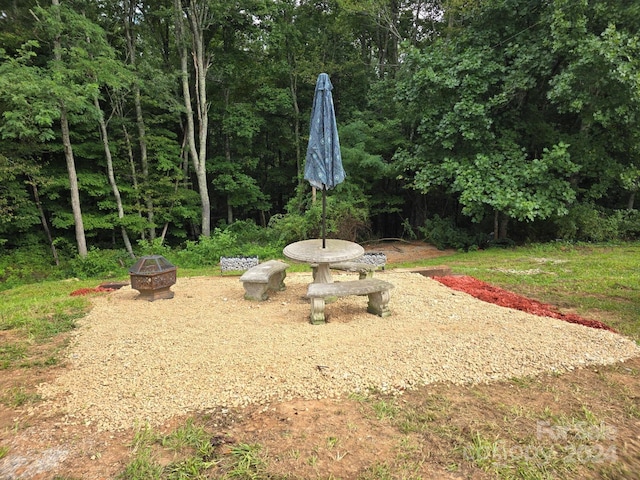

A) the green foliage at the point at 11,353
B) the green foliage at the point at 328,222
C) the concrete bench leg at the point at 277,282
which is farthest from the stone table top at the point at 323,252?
the green foliage at the point at 328,222

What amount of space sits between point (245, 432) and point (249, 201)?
13357mm

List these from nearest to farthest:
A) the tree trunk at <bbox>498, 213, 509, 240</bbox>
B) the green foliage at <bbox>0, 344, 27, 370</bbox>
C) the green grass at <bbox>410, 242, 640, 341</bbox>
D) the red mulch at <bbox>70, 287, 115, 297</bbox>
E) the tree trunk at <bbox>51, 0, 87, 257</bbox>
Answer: the green foliage at <bbox>0, 344, 27, 370</bbox> → the green grass at <bbox>410, 242, 640, 341</bbox> → the red mulch at <bbox>70, 287, 115, 297</bbox> → the tree trunk at <bbox>51, 0, 87, 257</bbox> → the tree trunk at <bbox>498, 213, 509, 240</bbox>

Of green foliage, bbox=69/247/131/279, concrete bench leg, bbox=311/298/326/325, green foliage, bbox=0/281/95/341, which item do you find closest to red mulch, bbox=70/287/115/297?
green foliage, bbox=0/281/95/341

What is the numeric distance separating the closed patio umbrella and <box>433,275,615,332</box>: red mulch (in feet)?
8.55

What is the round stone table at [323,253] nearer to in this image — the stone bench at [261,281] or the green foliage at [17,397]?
the stone bench at [261,281]

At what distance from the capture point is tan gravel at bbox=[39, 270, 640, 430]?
250 cm

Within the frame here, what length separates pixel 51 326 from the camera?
12.8 ft

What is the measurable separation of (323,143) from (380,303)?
2085mm

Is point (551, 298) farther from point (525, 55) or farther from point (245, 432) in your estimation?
point (525, 55)

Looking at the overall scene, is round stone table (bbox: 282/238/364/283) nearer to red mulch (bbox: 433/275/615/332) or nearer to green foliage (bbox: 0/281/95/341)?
red mulch (bbox: 433/275/615/332)

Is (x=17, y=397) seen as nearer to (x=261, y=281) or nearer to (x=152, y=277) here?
(x=152, y=277)

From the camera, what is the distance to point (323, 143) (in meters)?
4.23

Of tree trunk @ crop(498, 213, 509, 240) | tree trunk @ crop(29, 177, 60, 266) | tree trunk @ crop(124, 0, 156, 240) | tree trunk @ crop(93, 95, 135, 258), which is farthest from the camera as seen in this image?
tree trunk @ crop(124, 0, 156, 240)

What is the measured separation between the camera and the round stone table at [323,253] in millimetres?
4117
